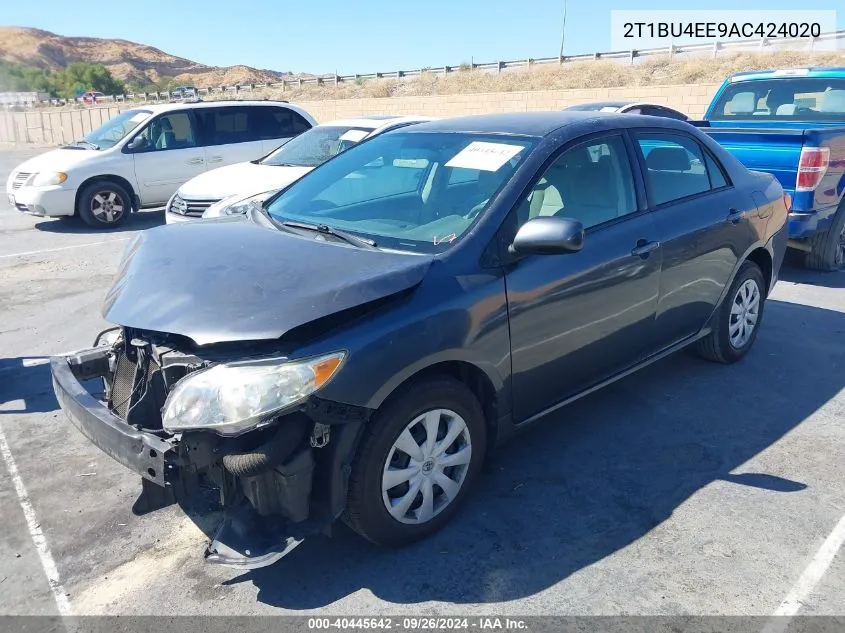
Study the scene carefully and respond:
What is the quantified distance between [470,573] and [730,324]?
2996 millimetres

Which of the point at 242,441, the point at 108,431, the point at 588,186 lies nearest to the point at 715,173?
the point at 588,186

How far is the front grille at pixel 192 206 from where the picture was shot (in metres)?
8.32

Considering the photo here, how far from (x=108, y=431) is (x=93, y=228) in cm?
927

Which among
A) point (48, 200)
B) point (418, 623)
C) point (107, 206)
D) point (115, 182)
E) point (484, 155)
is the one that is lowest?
point (418, 623)

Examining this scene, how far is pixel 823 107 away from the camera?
8430 mm

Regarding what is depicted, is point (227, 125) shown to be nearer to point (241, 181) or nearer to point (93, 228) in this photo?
point (93, 228)

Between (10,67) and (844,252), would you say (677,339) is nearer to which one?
(844,252)

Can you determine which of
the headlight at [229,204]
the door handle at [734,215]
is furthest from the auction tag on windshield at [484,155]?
the headlight at [229,204]

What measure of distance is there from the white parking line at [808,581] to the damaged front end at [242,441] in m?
1.74

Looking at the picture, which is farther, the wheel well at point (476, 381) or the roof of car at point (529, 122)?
the roof of car at point (529, 122)

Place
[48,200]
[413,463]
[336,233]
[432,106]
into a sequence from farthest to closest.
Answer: [432,106], [48,200], [336,233], [413,463]

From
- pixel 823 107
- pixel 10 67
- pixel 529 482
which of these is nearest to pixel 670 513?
pixel 529 482

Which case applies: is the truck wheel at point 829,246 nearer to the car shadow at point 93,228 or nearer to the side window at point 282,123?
the side window at point 282,123

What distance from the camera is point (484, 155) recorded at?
3730mm
